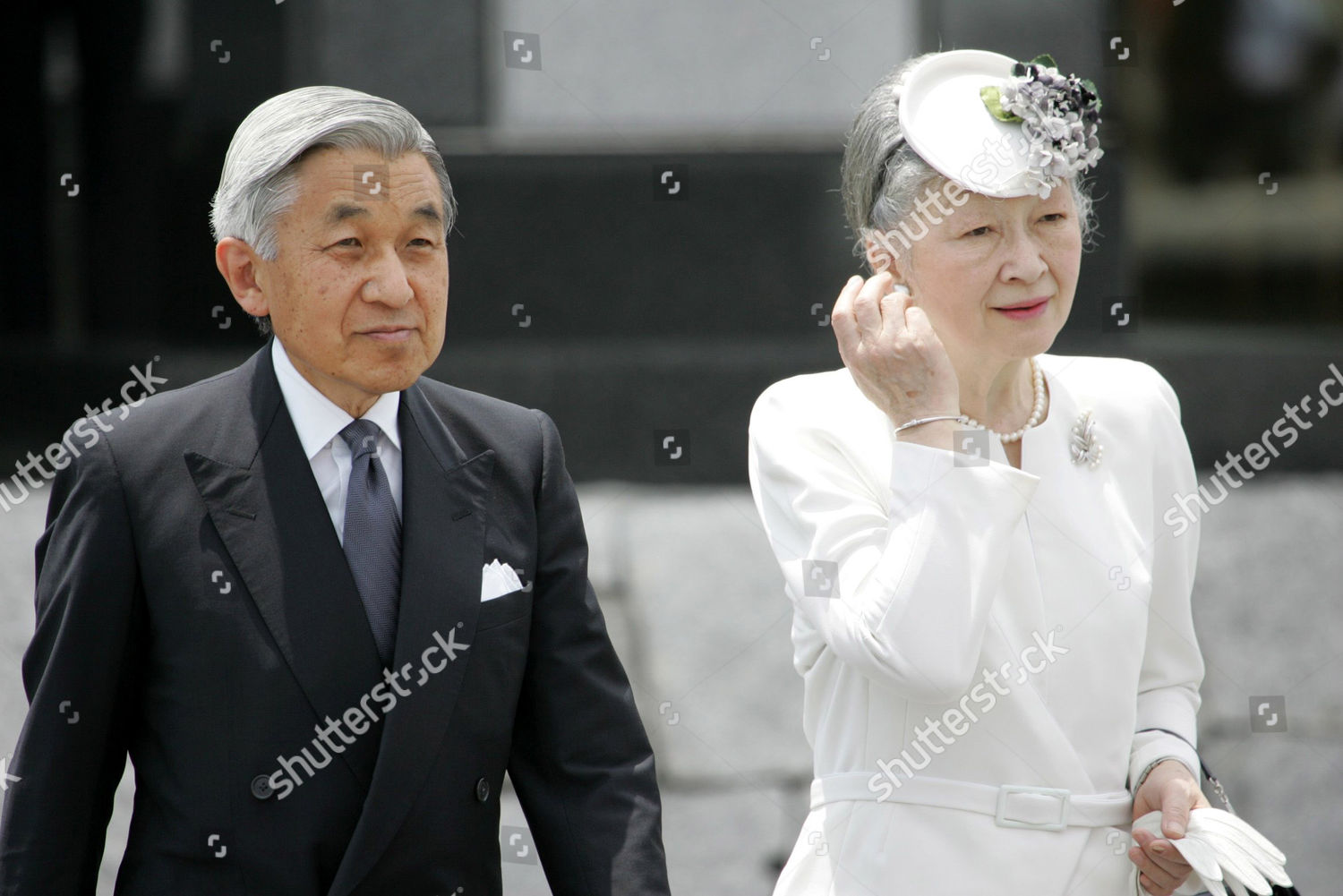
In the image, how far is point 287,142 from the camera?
Result: 5.84ft

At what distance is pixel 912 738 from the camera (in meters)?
1.96

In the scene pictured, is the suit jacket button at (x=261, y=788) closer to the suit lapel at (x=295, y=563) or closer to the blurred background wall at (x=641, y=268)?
the suit lapel at (x=295, y=563)

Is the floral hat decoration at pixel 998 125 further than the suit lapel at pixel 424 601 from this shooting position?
Yes

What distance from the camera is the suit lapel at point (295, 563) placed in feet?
5.88

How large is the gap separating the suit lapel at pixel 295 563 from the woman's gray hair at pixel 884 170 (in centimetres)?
81

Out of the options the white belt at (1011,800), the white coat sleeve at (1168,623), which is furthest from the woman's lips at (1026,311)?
the white belt at (1011,800)

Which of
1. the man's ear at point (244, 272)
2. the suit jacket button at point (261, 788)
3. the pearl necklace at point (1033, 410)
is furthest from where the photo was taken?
the pearl necklace at point (1033, 410)

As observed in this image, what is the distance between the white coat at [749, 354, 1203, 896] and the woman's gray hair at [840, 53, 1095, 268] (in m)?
0.25

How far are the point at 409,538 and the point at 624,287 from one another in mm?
2733

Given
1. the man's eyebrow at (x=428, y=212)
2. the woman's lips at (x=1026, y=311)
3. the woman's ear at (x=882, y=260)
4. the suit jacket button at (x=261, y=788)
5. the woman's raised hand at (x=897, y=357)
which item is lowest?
the suit jacket button at (x=261, y=788)

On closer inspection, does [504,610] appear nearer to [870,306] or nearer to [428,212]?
[428,212]

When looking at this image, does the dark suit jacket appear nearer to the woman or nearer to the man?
the man

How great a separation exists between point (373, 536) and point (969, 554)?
2.34 feet

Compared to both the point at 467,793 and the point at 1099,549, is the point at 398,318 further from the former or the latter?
the point at 1099,549
